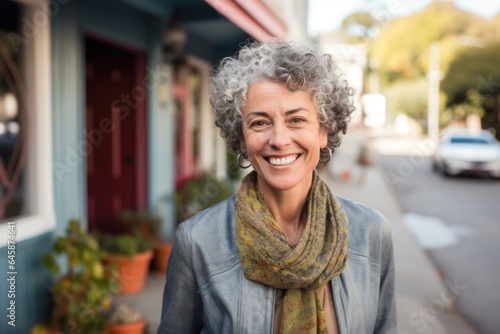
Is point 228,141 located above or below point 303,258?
above

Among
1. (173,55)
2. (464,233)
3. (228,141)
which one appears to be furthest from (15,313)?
(464,233)

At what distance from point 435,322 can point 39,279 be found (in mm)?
3452

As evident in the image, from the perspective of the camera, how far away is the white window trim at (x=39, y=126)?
368 centimetres

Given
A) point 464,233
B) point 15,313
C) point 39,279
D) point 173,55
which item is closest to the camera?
point 15,313

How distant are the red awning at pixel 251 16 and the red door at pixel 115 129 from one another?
1.36 metres

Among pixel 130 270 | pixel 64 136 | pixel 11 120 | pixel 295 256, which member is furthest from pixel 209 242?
pixel 130 270

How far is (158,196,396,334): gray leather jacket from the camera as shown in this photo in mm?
1571

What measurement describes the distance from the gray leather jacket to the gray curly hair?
0.98 feet

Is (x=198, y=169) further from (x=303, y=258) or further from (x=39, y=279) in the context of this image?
(x=303, y=258)

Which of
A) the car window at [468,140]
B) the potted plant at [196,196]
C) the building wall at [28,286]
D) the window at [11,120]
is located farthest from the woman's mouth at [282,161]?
the car window at [468,140]

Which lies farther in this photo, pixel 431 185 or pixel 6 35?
pixel 431 185

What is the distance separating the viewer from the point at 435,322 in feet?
15.6

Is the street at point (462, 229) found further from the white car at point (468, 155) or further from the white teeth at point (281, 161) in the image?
the white teeth at point (281, 161)

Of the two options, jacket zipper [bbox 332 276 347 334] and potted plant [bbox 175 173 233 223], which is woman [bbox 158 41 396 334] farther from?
potted plant [bbox 175 173 233 223]
